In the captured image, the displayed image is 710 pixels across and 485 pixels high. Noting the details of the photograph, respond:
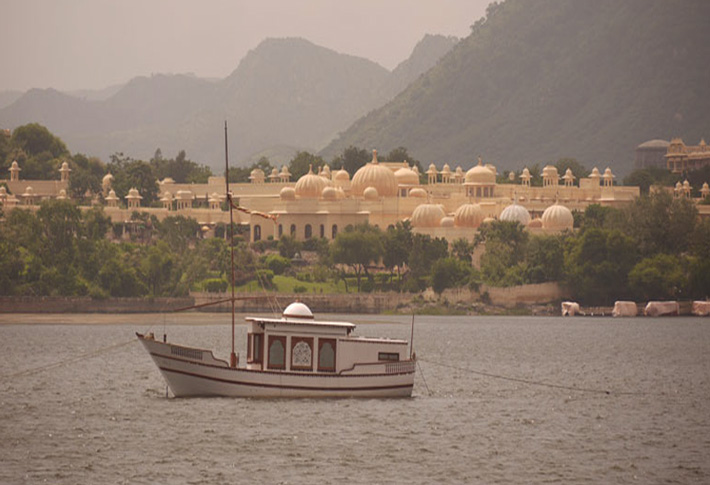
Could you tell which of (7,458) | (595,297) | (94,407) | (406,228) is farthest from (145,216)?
(7,458)

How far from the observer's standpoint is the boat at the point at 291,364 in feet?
189

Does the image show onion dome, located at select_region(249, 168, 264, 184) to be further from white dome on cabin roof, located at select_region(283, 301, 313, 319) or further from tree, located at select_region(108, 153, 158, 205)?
white dome on cabin roof, located at select_region(283, 301, 313, 319)

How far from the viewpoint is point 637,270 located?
127500 millimetres

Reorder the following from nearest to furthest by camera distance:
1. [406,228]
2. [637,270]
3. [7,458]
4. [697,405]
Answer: [7,458] → [697,405] → [637,270] → [406,228]

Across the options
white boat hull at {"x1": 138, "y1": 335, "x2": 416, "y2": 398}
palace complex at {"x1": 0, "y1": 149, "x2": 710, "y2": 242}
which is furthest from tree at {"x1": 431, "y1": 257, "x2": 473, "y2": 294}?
white boat hull at {"x1": 138, "y1": 335, "x2": 416, "y2": 398}

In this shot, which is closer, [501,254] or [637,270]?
[637,270]

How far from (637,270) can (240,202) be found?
184ft

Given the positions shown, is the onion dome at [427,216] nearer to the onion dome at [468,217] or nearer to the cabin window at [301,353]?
the onion dome at [468,217]

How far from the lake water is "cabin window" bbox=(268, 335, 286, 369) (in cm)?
157

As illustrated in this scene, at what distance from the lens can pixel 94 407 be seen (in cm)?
5900

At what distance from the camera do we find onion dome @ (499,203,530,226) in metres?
156

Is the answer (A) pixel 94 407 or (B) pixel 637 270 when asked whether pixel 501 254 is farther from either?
(A) pixel 94 407

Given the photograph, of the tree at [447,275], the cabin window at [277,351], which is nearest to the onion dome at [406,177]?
the tree at [447,275]

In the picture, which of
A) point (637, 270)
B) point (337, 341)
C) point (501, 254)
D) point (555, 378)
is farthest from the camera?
point (501, 254)
